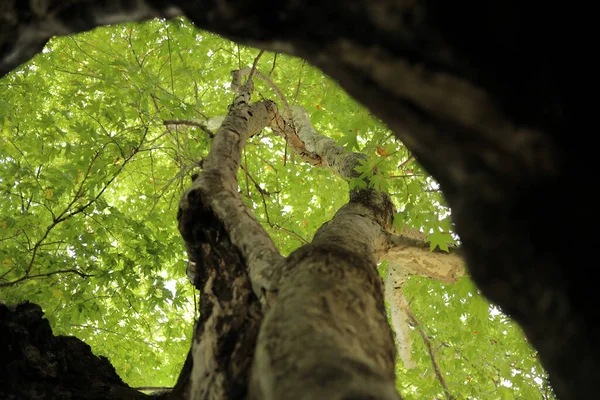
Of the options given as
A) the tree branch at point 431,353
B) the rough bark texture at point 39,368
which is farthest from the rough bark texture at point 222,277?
the tree branch at point 431,353

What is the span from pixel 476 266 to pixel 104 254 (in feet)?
15.1

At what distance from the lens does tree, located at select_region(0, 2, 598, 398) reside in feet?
2.27

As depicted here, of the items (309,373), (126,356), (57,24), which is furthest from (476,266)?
(126,356)

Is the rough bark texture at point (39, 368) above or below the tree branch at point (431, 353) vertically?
below

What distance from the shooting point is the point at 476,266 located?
92 centimetres

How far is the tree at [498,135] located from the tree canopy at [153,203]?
2.56m

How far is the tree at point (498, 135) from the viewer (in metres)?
0.69

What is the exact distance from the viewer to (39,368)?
1.91m

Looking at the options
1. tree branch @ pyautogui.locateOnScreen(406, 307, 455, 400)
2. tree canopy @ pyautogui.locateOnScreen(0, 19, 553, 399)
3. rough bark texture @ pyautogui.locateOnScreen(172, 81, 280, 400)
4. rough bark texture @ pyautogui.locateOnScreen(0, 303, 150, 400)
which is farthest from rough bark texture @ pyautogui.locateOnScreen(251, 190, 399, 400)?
tree branch @ pyautogui.locateOnScreen(406, 307, 455, 400)

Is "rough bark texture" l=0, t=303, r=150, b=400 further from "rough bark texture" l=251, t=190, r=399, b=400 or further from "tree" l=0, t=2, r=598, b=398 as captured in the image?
"tree" l=0, t=2, r=598, b=398

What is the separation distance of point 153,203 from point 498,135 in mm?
6605

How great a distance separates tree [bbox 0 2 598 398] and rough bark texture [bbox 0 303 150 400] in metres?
1.90

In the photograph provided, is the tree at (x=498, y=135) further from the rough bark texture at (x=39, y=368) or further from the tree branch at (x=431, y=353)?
the tree branch at (x=431, y=353)

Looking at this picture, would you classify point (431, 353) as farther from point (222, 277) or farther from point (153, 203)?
point (153, 203)
